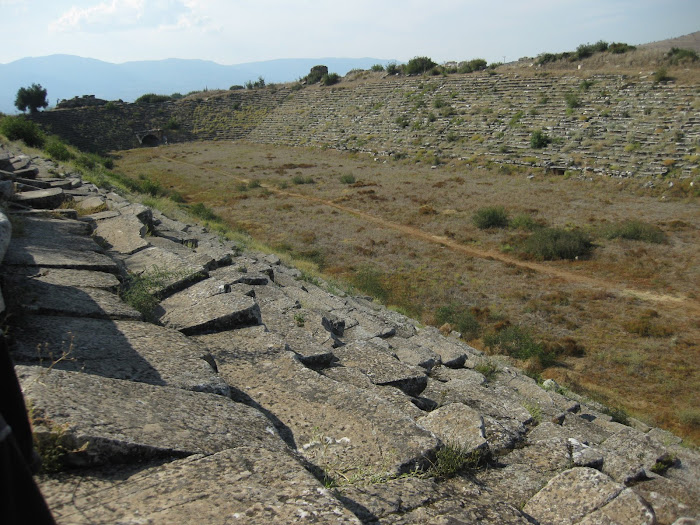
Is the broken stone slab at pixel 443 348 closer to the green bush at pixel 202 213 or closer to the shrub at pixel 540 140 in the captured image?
the green bush at pixel 202 213

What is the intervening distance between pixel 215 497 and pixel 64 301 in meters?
2.90

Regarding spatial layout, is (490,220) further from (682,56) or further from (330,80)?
(330,80)

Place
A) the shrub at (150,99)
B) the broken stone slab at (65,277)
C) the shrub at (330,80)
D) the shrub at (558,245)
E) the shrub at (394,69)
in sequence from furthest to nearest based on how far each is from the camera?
the shrub at (150,99)
the shrub at (330,80)
the shrub at (394,69)
the shrub at (558,245)
the broken stone slab at (65,277)

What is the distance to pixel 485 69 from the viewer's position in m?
44.5

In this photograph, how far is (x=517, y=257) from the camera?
1756cm

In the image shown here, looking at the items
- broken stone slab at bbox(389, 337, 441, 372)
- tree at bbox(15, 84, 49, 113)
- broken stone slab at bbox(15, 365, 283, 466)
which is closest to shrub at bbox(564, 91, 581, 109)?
broken stone slab at bbox(389, 337, 441, 372)

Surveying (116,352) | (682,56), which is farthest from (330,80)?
(116,352)

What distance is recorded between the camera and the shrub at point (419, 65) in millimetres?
48531

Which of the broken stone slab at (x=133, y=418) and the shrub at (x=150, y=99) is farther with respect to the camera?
the shrub at (x=150, y=99)

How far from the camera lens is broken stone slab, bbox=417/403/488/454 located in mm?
3757

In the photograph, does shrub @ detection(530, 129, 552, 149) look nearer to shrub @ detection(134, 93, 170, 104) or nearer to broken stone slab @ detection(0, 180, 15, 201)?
broken stone slab @ detection(0, 180, 15, 201)

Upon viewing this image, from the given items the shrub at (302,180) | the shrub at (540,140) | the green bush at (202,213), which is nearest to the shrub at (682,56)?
the shrub at (540,140)

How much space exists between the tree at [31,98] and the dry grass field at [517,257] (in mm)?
24516

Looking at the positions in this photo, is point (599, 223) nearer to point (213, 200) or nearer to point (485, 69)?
point (213, 200)
